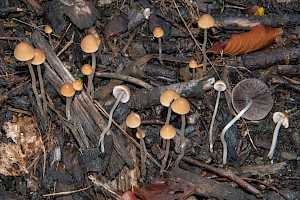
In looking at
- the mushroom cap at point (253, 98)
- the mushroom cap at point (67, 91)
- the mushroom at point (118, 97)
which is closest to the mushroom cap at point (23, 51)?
the mushroom cap at point (67, 91)

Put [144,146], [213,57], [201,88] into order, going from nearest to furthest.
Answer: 1. [144,146]
2. [201,88]
3. [213,57]

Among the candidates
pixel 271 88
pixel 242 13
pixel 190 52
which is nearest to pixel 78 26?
pixel 190 52

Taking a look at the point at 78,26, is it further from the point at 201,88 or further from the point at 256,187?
the point at 256,187

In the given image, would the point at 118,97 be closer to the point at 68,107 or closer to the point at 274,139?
the point at 68,107

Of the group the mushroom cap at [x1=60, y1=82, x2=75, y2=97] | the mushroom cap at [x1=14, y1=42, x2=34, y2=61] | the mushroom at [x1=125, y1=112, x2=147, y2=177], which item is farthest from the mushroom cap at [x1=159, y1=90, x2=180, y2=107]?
the mushroom cap at [x1=14, y1=42, x2=34, y2=61]

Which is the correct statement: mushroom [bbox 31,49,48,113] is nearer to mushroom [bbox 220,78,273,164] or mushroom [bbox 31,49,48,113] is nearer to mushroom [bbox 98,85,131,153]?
mushroom [bbox 98,85,131,153]

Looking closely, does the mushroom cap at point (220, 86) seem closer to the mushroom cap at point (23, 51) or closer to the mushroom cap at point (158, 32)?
the mushroom cap at point (158, 32)
